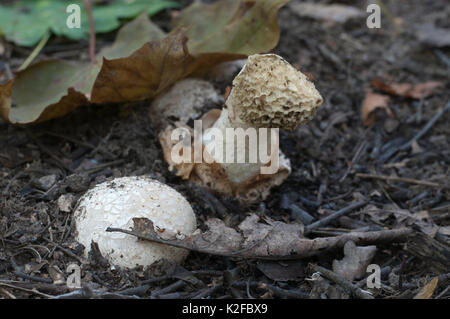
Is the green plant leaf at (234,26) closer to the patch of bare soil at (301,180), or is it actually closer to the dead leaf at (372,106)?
the patch of bare soil at (301,180)

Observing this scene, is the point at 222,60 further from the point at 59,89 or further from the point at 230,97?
the point at 59,89

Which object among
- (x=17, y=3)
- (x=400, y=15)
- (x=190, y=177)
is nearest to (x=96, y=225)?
(x=190, y=177)

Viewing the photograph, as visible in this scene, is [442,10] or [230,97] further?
[442,10]

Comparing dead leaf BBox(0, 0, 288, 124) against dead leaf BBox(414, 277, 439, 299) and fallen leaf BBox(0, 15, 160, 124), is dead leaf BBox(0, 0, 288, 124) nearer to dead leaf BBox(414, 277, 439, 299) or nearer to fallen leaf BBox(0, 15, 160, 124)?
fallen leaf BBox(0, 15, 160, 124)

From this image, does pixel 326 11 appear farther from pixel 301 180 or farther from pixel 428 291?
pixel 428 291

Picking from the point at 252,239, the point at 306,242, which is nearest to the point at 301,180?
the point at 306,242

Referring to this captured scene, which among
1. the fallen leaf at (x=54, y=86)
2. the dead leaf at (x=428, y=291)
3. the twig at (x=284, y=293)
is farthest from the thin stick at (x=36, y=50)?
the dead leaf at (x=428, y=291)
